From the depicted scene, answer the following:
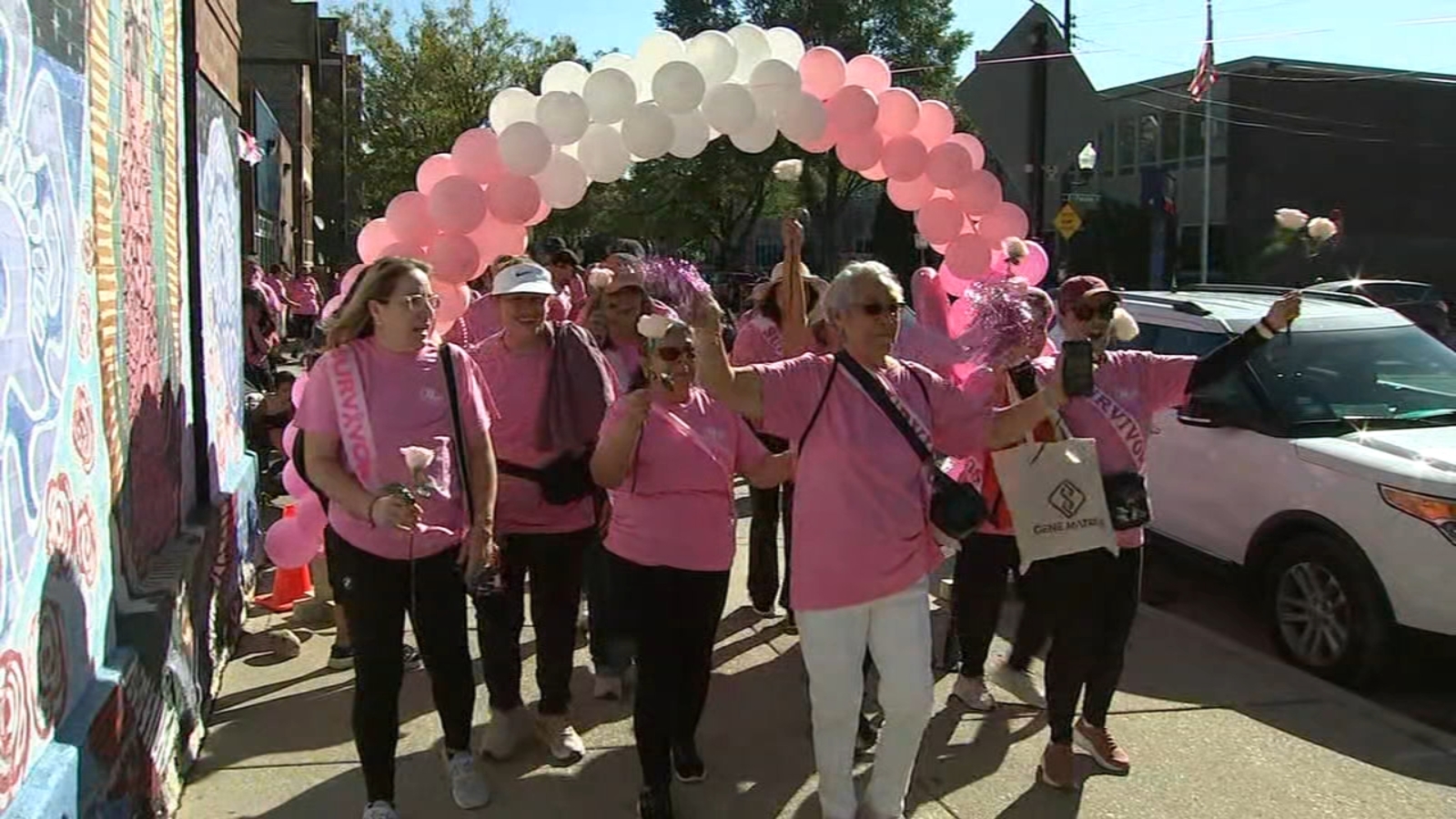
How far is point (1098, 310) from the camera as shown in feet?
14.0

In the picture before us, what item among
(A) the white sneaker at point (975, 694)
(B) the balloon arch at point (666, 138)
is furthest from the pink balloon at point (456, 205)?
(A) the white sneaker at point (975, 694)

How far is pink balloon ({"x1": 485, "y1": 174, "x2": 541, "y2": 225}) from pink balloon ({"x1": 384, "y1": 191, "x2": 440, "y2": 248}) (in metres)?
0.26

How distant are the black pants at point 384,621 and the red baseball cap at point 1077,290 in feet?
7.37

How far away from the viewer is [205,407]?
5.60 metres

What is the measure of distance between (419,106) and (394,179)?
6.45ft

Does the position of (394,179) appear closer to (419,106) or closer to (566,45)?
(419,106)

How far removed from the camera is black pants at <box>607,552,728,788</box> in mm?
3871

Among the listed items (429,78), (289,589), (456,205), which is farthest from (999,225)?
(429,78)

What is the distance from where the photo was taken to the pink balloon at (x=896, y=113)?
5754 millimetres

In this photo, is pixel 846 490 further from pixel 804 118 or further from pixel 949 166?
pixel 949 166

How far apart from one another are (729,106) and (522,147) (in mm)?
920

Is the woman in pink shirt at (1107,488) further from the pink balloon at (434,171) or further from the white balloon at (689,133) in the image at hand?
the pink balloon at (434,171)

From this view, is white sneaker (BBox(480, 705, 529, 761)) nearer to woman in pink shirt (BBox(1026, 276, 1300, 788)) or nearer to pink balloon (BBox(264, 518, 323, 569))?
pink balloon (BBox(264, 518, 323, 569))

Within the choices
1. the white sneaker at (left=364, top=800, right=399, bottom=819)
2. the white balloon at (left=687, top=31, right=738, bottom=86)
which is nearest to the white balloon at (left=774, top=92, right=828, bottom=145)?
the white balloon at (left=687, top=31, right=738, bottom=86)
